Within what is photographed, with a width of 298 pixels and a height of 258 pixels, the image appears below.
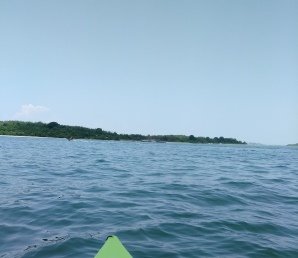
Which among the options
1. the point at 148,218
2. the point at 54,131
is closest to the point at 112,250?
the point at 148,218

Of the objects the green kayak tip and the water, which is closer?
the green kayak tip

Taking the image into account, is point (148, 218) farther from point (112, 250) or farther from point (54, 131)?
point (54, 131)

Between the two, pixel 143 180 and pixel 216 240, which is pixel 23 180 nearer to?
pixel 143 180

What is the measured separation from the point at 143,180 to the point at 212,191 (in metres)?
4.66

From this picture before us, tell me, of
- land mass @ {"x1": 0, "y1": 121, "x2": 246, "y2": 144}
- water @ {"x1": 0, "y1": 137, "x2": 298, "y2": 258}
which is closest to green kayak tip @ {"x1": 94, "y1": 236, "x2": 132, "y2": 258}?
water @ {"x1": 0, "y1": 137, "x2": 298, "y2": 258}

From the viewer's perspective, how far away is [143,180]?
1936 centimetres

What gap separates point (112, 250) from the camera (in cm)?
530

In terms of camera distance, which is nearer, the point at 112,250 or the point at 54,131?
the point at 112,250

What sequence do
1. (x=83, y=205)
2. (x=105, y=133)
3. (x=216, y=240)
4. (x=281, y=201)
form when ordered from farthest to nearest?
(x=105, y=133)
(x=281, y=201)
(x=83, y=205)
(x=216, y=240)

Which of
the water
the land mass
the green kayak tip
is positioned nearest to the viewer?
the green kayak tip

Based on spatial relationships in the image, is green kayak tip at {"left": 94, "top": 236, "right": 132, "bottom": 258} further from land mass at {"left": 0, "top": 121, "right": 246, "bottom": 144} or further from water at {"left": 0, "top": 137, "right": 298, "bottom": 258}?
land mass at {"left": 0, "top": 121, "right": 246, "bottom": 144}

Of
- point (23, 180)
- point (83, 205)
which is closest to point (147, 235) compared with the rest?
point (83, 205)

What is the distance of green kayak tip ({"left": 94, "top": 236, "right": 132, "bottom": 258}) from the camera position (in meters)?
5.21

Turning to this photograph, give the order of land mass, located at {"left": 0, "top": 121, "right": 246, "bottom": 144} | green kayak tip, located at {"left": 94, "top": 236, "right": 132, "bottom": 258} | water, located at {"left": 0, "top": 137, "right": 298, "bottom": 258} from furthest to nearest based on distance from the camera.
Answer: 1. land mass, located at {"left": 0, "top": 121, "right": 246, "bottom": 144}
2. water, located at {"left": 0, "top": 137, "right": 298, "bottom": 258}
3. green kayak tip, located at {"left": 94, "top": 236, "right": 132, "bottom": 258}
